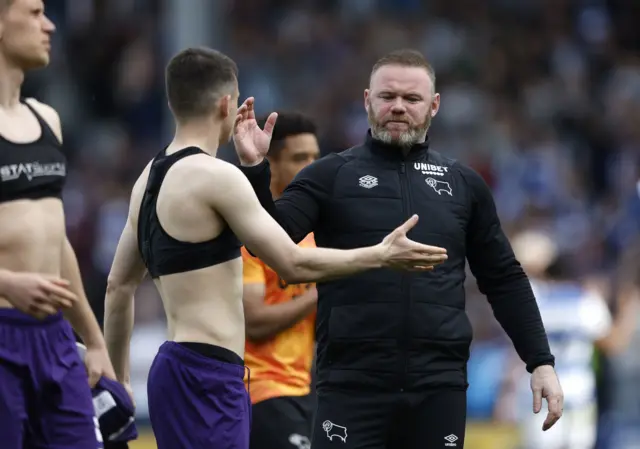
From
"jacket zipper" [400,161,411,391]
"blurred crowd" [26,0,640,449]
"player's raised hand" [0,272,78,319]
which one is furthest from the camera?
"blurred crowd" [26,0,640,449]

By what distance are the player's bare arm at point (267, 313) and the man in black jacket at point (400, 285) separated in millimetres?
624

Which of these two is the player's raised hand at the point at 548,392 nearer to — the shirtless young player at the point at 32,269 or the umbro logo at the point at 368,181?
the umbro logo at the point at 368,181

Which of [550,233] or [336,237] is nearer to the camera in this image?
[336,237]

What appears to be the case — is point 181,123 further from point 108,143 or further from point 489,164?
point 108,143

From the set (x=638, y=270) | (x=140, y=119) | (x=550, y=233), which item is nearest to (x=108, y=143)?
(x=140, y=119)

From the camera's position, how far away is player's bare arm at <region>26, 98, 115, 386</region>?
591 centimetres

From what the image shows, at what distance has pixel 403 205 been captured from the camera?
630 cm

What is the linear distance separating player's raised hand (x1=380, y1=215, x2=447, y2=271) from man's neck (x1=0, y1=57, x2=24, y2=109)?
1564mm

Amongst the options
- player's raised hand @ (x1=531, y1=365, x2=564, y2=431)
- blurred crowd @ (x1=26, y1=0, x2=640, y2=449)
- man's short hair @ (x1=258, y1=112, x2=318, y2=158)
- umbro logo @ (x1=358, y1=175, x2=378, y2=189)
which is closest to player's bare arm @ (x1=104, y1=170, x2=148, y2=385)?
umbro logo @ (x1=358, y1=175, x2=378, y2=189)

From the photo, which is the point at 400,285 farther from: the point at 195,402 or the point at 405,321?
the point at 195,402

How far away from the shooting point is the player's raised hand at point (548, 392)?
6.31 meters

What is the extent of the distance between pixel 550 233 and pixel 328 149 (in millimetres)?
2923

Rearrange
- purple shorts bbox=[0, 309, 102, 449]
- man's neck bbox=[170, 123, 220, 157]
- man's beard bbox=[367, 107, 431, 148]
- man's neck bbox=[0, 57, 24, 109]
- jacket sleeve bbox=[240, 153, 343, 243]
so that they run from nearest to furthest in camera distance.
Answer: purple shorts bbox=[0, 309, 102, 449]
man's neck bbox=[0, 57, 24, 109]
man's neck bbox=[170, 123, 220, 157]
jacket sleeve bbox=[240, 153, 343, 243]
man's beard bbox=[367, 107, 431, 148]

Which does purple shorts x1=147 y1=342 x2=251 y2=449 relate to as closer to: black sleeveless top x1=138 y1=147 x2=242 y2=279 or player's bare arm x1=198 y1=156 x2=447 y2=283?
black sleeveless top x1=138 y1=147 x2=242 y2=279
